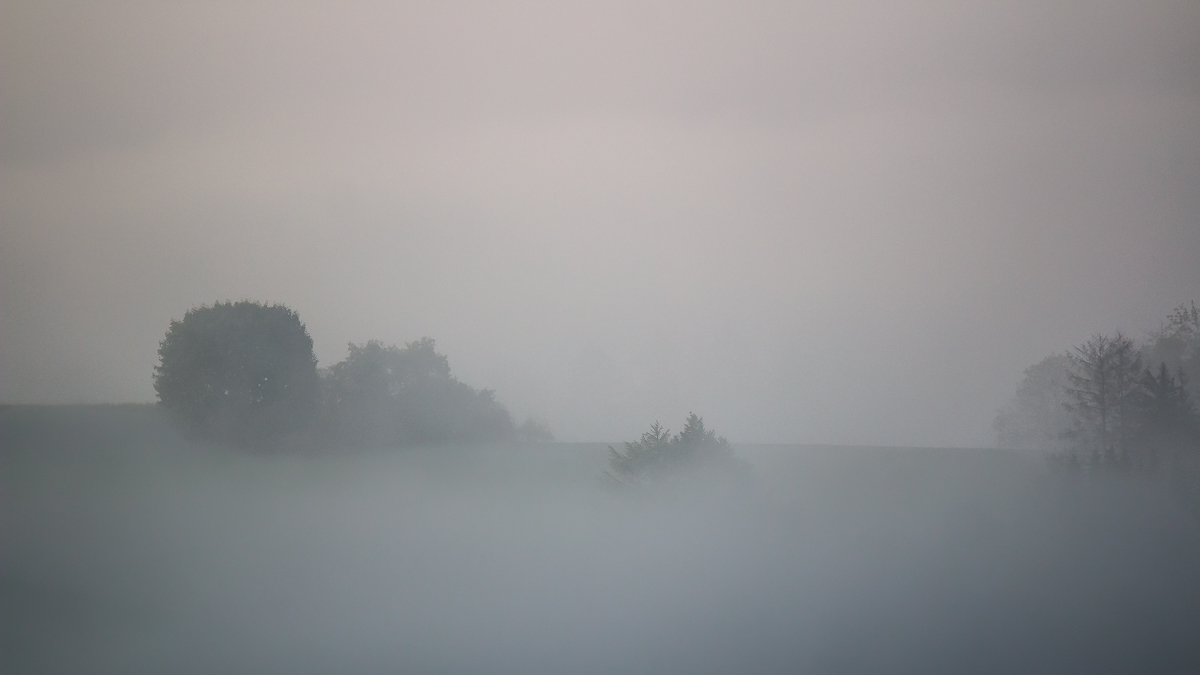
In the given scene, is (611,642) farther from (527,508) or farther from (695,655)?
(527,508)

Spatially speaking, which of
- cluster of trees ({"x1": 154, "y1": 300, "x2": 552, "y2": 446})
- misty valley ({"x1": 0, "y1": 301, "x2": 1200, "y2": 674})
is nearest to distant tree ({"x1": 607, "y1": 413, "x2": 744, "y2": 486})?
misty valley ({"x1": 0, "y1": 301, "x2": 1200, "y2": 674})

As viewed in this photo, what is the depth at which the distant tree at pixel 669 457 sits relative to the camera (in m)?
8.95

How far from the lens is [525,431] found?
9031 millimetres

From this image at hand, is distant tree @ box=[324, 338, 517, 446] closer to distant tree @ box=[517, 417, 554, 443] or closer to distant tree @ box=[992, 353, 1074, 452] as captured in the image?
distant tree @ box=[517, 417, 554, 443]

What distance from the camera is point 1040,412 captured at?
9414mm

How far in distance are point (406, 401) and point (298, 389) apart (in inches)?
47.6

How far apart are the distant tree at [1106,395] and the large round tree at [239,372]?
9605 mm

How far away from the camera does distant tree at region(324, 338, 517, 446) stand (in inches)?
326

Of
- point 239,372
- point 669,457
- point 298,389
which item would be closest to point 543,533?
point 669,457

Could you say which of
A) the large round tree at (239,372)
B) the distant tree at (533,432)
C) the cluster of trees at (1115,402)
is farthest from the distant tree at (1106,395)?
the large round tree at (239,372)

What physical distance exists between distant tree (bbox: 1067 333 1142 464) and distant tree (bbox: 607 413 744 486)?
4.50 meters

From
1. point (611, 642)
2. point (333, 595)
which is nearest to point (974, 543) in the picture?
point (611, 642)

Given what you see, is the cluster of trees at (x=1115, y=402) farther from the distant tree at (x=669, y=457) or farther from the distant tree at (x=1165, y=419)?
the distant tree at (x=669, y=457)

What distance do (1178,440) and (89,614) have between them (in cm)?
1253
